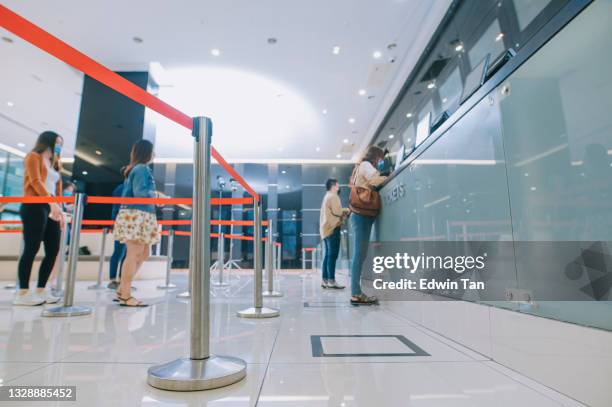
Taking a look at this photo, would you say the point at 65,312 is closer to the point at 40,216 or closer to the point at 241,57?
the point at 40,216

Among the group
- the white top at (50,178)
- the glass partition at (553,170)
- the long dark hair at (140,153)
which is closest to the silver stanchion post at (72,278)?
the long dark hair at (140,153)

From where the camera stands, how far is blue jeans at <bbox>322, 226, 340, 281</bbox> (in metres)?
4.07

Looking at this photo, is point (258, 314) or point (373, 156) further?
point (373, 156)

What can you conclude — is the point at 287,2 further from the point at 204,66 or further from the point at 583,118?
the point at 583,118

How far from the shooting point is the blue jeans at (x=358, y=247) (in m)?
2.54

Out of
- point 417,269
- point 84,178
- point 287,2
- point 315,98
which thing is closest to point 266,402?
point 417,269

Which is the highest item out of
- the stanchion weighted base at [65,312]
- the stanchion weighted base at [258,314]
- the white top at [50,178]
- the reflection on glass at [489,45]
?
the reflection on glass at [489,45]

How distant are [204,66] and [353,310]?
5118 mm

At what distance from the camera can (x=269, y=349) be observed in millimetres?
1311

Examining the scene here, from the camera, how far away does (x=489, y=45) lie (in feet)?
9.96

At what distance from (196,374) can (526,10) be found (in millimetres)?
3120

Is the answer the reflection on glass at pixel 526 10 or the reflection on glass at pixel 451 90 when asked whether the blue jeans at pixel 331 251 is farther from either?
the reflection on glass at pixel 526 10

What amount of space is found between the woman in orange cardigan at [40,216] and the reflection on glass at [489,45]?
3.86 metres

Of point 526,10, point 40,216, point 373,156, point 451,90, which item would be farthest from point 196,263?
point 451,90
